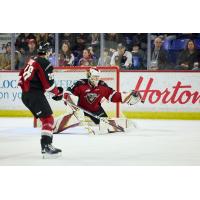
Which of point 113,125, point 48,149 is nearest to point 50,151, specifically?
point 48,149

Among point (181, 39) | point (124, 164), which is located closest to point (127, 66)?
point (181, 39)

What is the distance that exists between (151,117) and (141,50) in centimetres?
83

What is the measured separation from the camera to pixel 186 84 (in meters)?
5.41

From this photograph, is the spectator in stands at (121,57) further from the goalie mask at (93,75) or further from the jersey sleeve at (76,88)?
the jersey sleeve at (76,88)

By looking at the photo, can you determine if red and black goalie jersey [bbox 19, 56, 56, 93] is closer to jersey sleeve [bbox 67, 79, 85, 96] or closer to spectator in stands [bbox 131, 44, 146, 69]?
jersey sleeve [bbox 67, 79, 85, 96]

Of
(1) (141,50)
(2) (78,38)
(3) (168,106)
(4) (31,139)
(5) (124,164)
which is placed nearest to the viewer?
(5) (124,164)

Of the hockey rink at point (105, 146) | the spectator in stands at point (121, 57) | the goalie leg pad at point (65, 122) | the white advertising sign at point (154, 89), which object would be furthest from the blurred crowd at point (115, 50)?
the hockey rink at point (105, 146)

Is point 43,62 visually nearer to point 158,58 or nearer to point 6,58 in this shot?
point 6,58

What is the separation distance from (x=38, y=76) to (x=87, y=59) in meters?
0.71

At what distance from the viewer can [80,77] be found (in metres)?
4.77

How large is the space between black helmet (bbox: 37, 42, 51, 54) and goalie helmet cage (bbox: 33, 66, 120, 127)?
0.66ft

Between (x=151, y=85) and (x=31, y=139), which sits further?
(x=151, y=85)

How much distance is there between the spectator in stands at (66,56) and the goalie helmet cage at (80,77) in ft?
0.16

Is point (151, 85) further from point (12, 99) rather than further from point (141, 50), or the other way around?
point (12, 99)
